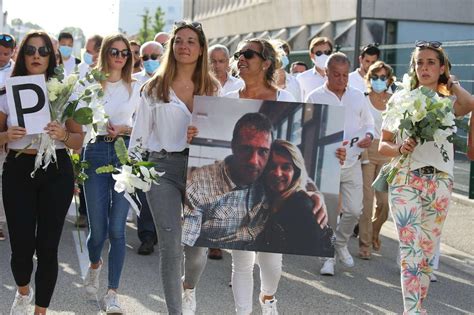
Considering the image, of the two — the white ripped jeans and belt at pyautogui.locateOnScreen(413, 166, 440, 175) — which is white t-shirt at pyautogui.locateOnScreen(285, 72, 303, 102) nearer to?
belt at pyautogui.locateOnScreen(413, 166, 440, 175)

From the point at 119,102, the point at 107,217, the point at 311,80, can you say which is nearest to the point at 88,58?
the point at 311,80

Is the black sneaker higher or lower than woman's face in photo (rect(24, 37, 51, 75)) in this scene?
lower

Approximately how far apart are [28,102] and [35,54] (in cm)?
35

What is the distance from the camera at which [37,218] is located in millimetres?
6430

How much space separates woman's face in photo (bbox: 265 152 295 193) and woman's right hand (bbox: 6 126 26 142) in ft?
5.02

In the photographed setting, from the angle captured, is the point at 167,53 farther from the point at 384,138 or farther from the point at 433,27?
the point at 433,27

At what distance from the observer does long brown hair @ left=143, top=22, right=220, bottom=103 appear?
6.45 m

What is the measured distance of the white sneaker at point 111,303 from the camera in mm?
7238

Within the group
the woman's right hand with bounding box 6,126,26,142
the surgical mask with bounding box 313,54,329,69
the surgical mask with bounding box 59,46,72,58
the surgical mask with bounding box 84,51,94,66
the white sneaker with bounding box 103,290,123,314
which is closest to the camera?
the woman's right hand with bounding box 6,126,26,142

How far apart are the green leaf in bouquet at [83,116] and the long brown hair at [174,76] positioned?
39 centimetres

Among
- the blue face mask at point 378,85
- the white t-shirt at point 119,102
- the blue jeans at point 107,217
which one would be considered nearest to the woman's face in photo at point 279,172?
the blue jeans at point 107,217

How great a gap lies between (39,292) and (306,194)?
1.82 m

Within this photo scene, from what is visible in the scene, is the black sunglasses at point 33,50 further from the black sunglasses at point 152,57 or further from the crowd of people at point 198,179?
the black sunglasses at point 152,57

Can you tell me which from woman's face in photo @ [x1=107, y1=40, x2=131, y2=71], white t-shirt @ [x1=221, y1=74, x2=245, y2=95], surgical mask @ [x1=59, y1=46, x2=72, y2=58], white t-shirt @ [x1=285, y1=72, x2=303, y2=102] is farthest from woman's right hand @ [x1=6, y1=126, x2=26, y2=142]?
surgical mask @ [x1=59, y1=46, x2=72, y2=58]
